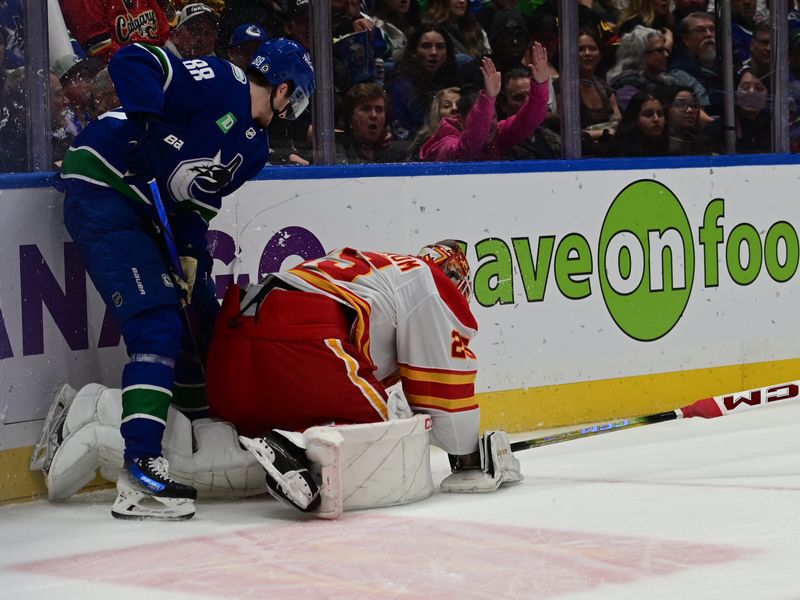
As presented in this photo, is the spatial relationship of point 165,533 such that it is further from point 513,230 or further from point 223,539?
point 513,230

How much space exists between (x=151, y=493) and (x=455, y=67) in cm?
207

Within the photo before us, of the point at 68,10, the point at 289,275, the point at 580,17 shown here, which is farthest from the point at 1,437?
the point at 580,17

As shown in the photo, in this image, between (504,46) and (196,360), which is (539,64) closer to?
(504,46)

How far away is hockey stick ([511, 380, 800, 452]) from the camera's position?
384 centimetres

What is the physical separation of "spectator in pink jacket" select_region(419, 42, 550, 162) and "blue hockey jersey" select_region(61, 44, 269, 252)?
3.76ft

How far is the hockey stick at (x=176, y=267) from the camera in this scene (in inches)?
140

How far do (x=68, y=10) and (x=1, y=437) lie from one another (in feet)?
3.89

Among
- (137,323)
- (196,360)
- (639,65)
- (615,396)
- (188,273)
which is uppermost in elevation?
(639,65)

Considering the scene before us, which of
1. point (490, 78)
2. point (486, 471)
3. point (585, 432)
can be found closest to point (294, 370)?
point (486, 471)

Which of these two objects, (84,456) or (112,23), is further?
(112,23)

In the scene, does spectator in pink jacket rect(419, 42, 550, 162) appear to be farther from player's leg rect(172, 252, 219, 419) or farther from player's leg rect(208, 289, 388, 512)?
player's leg rect(208, 289, 388, 512)

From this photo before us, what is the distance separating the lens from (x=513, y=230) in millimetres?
4812

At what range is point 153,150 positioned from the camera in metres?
3.60

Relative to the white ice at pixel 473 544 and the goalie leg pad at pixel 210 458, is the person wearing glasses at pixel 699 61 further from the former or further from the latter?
the goalie leg pad at pixel 210 458
